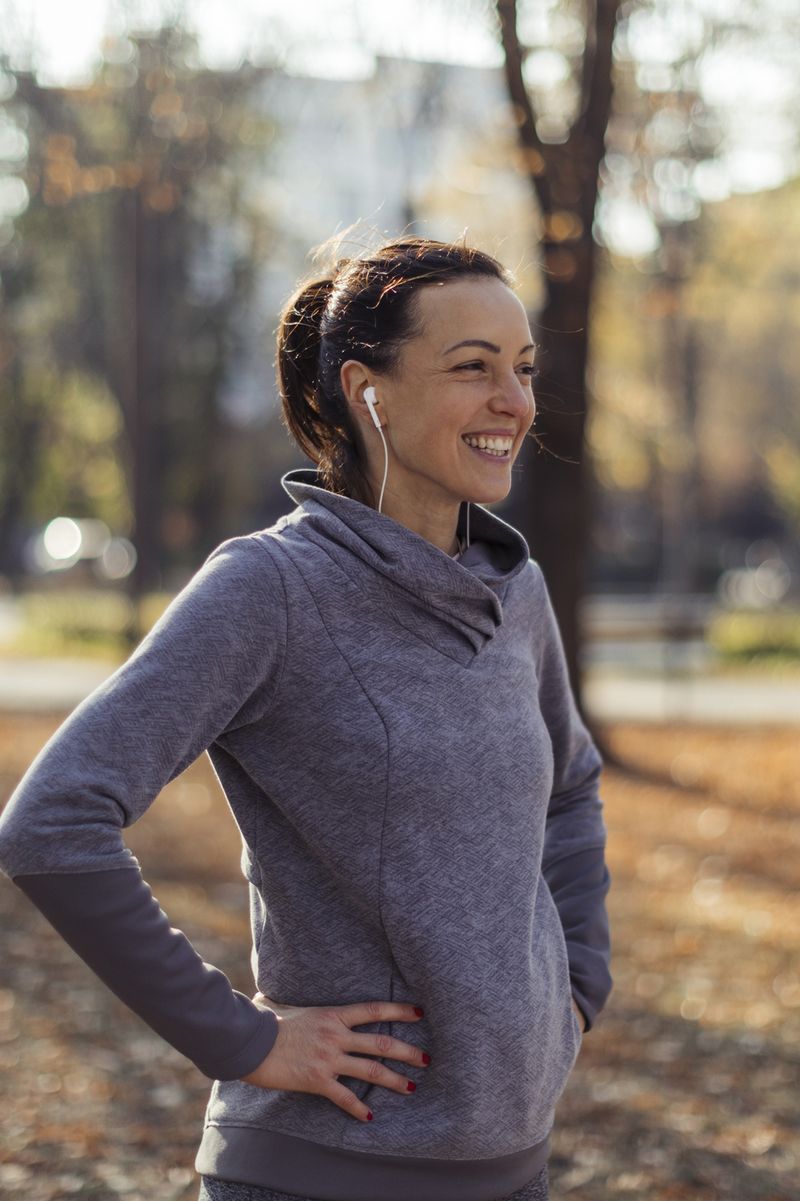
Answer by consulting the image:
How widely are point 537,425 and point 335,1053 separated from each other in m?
6.98

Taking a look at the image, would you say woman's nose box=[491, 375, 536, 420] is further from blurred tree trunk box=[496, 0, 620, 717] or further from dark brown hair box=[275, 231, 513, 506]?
blurred tree trunk box=[496, 0, 620, 717]

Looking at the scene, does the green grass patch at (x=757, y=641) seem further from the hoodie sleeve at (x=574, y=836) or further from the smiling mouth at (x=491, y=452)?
the smiling mouth at (x=491, y=452)

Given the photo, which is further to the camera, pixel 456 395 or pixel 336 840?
pixel 456 395

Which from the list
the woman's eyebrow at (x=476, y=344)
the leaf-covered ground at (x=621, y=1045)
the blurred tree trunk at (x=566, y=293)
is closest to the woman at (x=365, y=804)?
the woman's eyebrow at (x=476, y=344)

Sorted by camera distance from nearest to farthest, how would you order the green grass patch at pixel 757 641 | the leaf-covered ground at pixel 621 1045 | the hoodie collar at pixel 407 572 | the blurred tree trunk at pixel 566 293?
the hoodie collar at pixel 407 572
the leaf-covered ground at pixel 621 1045
the blurred tree trunk at pixel 566 293
the green grass patch at pixel 757 641

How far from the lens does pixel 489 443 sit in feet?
7.32

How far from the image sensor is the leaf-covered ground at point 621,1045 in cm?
473

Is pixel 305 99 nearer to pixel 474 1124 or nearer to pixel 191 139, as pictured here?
pixel 191 139

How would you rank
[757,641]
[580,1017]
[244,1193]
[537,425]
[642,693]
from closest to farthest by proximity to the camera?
[244,1193] < [580,1017] < [537,425] < [642,693] < [757,641]

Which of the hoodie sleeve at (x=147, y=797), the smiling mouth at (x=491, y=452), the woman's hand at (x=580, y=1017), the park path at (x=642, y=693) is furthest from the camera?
the park path at (x=642, y=693)

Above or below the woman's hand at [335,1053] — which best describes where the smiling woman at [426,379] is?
above

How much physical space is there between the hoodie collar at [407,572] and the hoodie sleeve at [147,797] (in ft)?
0.52

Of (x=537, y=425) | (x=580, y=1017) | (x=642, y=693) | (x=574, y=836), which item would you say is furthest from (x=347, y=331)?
(x=642, y=693)

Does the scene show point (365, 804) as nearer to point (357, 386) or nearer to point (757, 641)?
point (357, 386)
